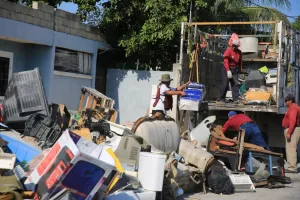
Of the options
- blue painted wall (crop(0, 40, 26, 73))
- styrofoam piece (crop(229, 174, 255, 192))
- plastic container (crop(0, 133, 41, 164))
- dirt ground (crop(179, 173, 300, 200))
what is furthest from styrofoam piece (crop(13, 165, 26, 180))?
blue painted wall (crop(0, 40, 26, 73))

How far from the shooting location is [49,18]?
13672mm

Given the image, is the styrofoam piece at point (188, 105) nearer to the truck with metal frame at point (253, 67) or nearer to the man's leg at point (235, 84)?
the truck with metal frame at point (253, 67)

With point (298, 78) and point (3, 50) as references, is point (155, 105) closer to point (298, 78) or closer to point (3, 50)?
point (3, 50)

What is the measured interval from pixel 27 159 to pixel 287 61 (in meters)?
8.68

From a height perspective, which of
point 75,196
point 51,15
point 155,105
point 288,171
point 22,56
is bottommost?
point 288,171

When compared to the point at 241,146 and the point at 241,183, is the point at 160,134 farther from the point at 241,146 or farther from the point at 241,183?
the point at 241,183

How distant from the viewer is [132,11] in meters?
15.4

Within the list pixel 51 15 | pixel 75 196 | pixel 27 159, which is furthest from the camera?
pixel 51 15

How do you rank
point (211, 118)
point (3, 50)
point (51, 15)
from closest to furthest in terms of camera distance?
point (211, 118), point (3, 50), point (51, 15)

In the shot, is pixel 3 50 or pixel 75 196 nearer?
pixel 75 196

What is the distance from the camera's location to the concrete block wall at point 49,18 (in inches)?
481

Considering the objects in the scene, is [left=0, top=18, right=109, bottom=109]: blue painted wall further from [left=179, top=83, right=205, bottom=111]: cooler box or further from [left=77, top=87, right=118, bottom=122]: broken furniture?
[left=179, top=83, right=205, bottom=111]: cooler box

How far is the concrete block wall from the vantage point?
12.2 meters

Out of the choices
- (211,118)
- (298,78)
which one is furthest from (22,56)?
(298,78)
